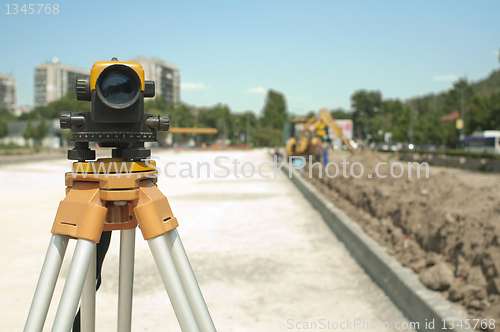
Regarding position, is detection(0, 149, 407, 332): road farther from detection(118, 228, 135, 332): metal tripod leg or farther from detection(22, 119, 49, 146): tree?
detection(22, 119, 49, 146): tree

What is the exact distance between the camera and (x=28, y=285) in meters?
4.24

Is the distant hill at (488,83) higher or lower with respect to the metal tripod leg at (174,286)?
higher

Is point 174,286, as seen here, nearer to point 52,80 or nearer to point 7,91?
point 52,80

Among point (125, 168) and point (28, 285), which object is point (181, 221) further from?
Result: point (125, 168)

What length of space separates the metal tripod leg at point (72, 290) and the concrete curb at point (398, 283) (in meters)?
2.52

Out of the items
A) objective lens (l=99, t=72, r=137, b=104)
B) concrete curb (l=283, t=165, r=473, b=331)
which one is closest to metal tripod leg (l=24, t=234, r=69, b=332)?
objective lens (l=99, t=72, r=137, b=104)

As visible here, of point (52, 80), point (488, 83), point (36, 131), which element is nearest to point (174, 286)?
point (36, 131)

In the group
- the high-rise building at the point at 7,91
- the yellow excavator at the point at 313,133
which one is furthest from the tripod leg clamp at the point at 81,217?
the high-rise building at the point at 7,91

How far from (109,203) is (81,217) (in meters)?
0.18

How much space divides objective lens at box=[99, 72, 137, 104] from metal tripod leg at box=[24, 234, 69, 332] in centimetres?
53

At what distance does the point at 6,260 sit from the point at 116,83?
458cm

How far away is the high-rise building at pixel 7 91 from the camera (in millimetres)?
150250

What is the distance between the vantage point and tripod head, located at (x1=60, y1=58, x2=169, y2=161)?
4.86 ft

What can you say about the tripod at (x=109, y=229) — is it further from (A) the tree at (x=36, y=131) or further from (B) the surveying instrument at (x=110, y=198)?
(A) the tree at (x=36, y=131)
